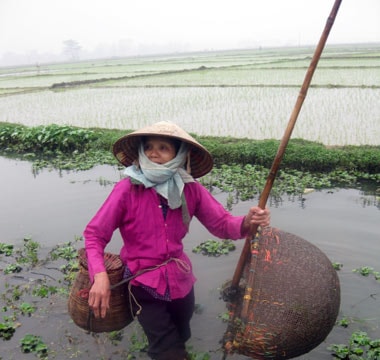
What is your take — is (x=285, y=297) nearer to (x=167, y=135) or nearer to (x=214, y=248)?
(x=167, y=135)

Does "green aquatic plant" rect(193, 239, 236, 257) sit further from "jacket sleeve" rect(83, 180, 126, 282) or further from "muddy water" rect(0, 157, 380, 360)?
"jacket sleeve" rect(83, 180, 126, 282)

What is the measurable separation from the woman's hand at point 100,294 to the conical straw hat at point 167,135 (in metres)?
0.74

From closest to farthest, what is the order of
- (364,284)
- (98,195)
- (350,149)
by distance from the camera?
1. (364,284)
2. (98,195)
3. (350,149)

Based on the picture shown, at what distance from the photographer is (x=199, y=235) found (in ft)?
14.6

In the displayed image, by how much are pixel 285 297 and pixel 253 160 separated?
4.34 m

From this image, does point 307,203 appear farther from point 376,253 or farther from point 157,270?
point 157,270

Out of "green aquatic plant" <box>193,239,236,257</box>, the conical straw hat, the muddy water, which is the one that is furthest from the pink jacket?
"green aquatic plant" <box>193,239,236,257</box>

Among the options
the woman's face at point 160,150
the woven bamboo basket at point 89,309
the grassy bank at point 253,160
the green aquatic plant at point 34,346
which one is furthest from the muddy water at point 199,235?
the woman's face at point 160,150

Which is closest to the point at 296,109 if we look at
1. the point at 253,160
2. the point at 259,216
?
the point at 259,216

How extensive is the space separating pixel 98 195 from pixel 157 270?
362cm

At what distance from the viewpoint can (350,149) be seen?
6328mm

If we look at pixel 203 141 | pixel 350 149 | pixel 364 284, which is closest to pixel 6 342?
pixel 364 284

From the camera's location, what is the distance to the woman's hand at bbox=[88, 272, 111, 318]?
1973mm

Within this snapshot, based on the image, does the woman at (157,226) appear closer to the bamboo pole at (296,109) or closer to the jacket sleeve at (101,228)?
the jacket sleeve at (101,228)
